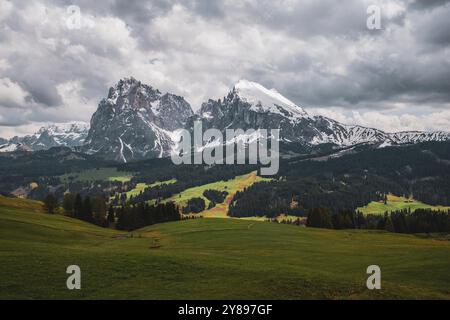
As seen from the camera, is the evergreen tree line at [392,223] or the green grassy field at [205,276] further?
the evergreen tree line at [392,223]

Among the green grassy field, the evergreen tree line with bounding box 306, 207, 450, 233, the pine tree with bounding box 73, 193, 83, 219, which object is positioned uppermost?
the pine tree with bounding box 73, 193, 83, 219

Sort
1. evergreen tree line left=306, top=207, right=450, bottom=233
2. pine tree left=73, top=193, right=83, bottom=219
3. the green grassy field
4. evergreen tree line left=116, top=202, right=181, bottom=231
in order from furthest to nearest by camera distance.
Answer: evergreen tree line left=306, top=207, right=450, bottom=233 → evergreen tree line left=116, top=202, right=181, bottom=231 → pine tree left=73, top=193, right=83, bottom=219 → the green grassy field

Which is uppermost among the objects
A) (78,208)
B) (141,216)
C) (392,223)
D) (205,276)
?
(78,208)

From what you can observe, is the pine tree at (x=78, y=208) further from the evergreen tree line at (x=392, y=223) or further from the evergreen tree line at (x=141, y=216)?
the evergreen tree line at (x=392, y=223)

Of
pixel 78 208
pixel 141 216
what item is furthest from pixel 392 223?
pixel 78 208

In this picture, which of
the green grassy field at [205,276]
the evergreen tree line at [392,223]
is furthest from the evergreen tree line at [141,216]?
the green grassy field at [205,276]

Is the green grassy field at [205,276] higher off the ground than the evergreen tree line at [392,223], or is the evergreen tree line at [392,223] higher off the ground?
the green grassy field at [205,276]

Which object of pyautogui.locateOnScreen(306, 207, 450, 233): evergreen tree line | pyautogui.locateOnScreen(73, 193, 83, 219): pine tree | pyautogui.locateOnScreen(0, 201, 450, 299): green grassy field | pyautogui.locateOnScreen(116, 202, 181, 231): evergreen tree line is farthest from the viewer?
pyautogui.locateOnScreen(306, 207, 450, 233): evergreen tree line

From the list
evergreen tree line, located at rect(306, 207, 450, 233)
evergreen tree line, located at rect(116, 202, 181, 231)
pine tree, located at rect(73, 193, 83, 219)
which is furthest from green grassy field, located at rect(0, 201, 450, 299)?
evergreen tree line, located at rect(306, 207, 450, 233)

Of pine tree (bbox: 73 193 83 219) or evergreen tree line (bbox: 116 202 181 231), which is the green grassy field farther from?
pine tree (bbox: 73 193 83 219)

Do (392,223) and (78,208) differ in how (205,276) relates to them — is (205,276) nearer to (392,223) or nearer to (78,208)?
(78,208)
